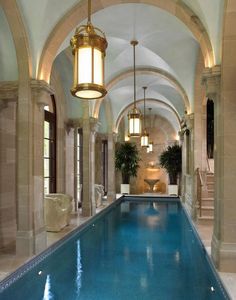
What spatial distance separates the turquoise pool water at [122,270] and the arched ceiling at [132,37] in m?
3.24

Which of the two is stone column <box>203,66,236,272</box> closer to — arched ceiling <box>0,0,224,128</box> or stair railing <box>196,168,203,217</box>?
arched ceiling <box>0,0,224,128</box>

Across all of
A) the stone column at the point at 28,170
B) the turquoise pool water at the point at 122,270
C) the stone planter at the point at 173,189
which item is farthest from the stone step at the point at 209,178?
the stone planter at the point at 173,189

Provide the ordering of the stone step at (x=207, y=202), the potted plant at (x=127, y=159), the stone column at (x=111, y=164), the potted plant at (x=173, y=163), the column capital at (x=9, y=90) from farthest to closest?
the potted plant at (x=127, y=159), the potted plant at (x=173, y=163), the stone column at (x=111, y=164), the stone step at (x=207, y=202), the column capital at (x=9, y=90)

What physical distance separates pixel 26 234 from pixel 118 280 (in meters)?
1.82

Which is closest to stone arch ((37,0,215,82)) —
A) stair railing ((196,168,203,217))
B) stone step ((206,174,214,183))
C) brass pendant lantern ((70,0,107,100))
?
brass pendant lantern ((70,0,107,100))

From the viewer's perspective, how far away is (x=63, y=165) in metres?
9.73

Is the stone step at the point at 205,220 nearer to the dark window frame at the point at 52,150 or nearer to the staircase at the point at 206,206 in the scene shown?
the staircase at the point at 206,206

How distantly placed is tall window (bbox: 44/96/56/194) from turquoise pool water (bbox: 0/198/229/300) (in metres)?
2.25

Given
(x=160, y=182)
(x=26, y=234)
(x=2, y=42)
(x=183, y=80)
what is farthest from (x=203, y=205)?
(x=160, y=182)

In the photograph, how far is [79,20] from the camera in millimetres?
5586

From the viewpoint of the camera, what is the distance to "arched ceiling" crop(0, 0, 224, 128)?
4965 millimetres

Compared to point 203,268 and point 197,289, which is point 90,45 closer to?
point 197,289

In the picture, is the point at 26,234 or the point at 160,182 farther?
the point at 160,182

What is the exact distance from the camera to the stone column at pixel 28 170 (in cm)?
513
